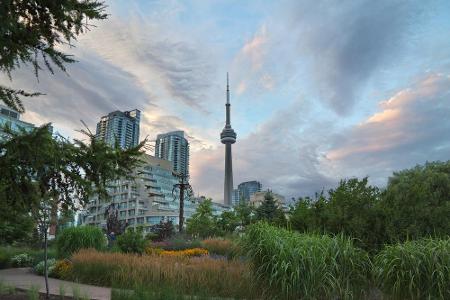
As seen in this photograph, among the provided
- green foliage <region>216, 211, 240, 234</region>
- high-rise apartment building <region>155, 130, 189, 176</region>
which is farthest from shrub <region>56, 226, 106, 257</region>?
high-rise apartment building <region>155, 130, 189, 176</region>

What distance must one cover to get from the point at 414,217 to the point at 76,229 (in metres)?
12.2

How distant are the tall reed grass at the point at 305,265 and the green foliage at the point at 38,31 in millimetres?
4730

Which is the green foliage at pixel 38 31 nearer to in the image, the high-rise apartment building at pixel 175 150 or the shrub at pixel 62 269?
the shrub at pixel 62 269

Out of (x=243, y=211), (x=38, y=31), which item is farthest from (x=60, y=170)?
(x=243, y=211)

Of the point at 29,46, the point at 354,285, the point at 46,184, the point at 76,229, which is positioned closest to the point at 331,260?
the point at 354,285

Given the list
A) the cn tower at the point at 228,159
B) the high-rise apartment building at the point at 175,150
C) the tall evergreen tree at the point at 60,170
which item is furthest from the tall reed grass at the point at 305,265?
the cn tower at the point at 228,159

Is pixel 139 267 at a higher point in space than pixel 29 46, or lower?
lower

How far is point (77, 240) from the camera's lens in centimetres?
1641

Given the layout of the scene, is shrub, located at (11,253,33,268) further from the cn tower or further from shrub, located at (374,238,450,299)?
the cn tower

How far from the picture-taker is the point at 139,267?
9469mm

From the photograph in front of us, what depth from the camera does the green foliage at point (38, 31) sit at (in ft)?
21.0

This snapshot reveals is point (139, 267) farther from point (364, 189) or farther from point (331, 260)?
point (364, 189)

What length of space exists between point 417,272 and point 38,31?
7.37 meters

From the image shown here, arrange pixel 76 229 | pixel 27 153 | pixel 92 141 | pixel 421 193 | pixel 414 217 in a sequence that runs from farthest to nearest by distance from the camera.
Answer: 1. pixel 76 229
2. pixel 421 193
3. pixel 414 217
4. pixel 92 141
5. pixel 27 153
